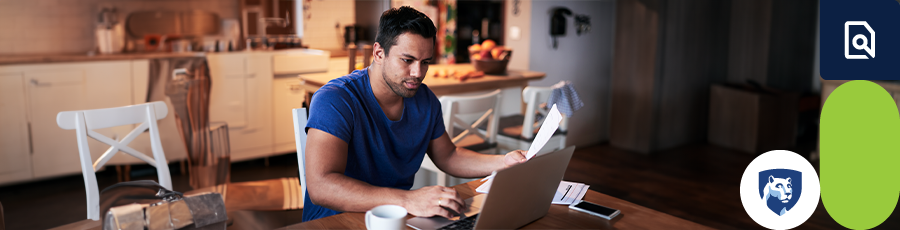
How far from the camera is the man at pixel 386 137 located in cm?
139

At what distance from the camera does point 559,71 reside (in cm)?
496

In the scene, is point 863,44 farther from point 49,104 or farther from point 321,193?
point 49,104

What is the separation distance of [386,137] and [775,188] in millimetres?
1203

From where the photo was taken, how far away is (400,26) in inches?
60.9

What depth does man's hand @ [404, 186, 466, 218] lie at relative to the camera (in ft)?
4.25

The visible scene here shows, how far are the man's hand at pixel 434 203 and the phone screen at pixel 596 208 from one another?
0.30 m

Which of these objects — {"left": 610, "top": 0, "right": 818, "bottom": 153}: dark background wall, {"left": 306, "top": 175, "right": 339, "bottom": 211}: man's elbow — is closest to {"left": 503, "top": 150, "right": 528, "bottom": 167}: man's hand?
{"left": 306, "top": 175, "right": 339, "bottom": 211}: man's elbow

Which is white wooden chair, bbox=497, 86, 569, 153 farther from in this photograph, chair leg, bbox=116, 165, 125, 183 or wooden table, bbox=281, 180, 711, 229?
chair leg, bbox=116, 165, 125, 183

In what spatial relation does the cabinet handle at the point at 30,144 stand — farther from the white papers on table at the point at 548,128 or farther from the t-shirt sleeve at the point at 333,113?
the white papers on table at the point at 548,128

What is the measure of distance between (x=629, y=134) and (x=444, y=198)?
4.12m

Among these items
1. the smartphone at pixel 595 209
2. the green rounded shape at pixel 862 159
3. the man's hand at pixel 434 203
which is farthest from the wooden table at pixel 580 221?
the green rounded shape at pixel 862 159

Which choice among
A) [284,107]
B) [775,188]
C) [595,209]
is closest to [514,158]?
[595,209]

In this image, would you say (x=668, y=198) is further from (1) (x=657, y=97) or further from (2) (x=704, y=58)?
(2) (x=704, y=58)

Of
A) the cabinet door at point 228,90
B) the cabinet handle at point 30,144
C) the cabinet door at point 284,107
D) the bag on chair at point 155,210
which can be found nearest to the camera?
the bag on chair at point 155,210
